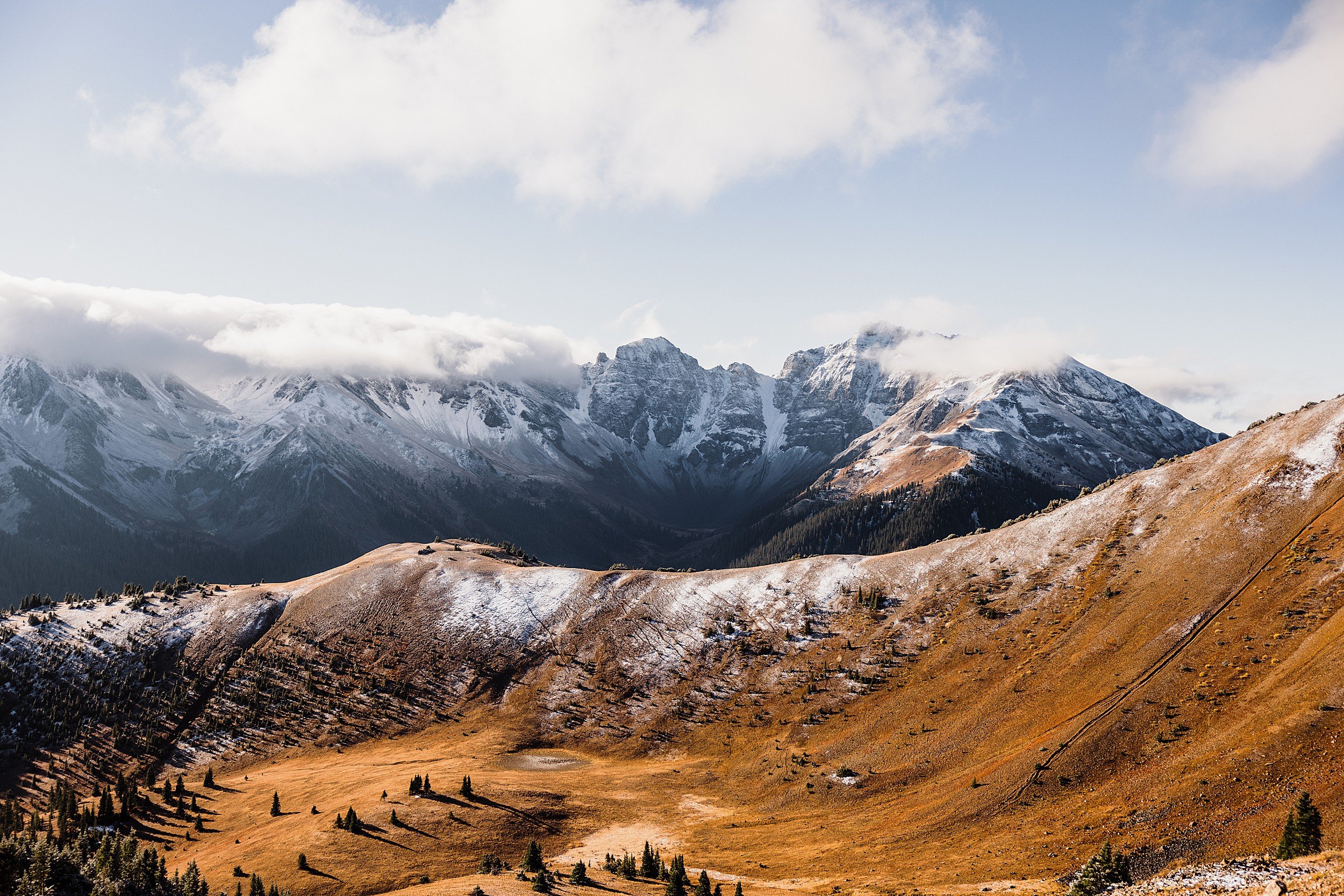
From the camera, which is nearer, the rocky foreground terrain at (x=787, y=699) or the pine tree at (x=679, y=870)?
the pine tree at (x=679, y=870)

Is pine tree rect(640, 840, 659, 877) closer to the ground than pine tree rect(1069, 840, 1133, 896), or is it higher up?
closer to the ground

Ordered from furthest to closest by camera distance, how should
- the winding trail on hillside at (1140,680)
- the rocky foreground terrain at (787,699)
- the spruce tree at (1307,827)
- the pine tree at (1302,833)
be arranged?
the winding trail on hillside at (1140,680), the rocky foreground terrain at (787,699), the spruce tree at (1307,827), the pine tree at (1302,833)

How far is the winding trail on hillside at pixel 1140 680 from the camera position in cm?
6769

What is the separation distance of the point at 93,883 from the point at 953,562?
116 metres

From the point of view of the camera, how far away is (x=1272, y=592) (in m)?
77.6

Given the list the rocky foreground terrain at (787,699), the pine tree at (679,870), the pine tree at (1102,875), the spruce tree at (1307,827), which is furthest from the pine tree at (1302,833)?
the pine tree at (679,870)

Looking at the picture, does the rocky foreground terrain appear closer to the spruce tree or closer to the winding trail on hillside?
the winding trail on hillside

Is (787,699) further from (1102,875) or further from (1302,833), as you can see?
(1302,833)

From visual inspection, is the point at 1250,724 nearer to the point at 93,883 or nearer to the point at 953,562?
the point at 953,562

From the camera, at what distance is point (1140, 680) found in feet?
245

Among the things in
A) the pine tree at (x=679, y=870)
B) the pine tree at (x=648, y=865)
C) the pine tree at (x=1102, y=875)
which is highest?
the pine tree at (x=1102, y=875)

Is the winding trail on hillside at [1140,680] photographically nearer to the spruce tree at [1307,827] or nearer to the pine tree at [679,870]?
the spruce tree at [1307,827]

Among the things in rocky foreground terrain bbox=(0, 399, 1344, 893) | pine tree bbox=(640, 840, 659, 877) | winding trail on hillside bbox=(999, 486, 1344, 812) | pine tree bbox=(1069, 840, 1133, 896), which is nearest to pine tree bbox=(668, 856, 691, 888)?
pine tree bbox=(640, 840, 659, 877)

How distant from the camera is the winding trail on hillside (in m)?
67.7
